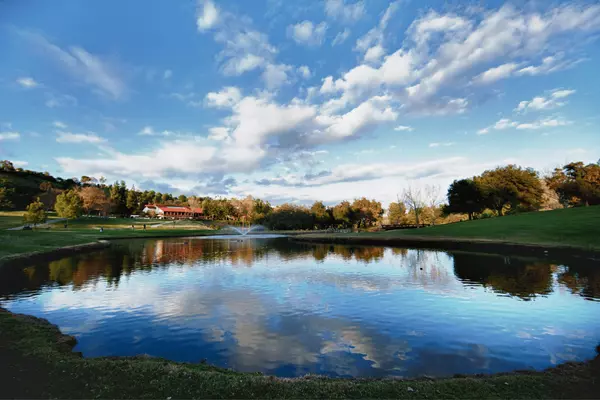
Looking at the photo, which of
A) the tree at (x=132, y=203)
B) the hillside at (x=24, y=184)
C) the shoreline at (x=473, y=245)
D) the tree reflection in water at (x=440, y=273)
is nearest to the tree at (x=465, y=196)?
the shoreline at (x=473, y=245)

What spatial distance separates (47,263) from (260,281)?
21.1 m

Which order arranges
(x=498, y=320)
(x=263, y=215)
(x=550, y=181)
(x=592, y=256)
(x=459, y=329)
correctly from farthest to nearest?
(x=263, y=215) < (x=550, y=181) < (x=592, y=256) < (x=498, y=320) < (x=459, y=329)

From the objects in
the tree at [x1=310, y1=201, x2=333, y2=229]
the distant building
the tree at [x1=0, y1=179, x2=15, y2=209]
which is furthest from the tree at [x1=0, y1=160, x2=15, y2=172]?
the tree at [x1=310, y1=201, x2=333, y2=229]

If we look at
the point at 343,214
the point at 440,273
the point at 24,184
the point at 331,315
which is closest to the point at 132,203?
the point at 24,184

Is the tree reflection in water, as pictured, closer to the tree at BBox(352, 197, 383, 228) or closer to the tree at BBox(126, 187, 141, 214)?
the tree at BBox(352, 197, 383, 228)

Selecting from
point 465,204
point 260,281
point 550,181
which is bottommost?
point 260,281

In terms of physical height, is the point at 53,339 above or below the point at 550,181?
below

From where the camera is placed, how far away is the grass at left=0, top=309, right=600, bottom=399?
618cm

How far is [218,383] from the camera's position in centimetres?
663

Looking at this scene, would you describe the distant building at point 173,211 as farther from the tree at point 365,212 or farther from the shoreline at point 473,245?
the shoreline at point 473,245

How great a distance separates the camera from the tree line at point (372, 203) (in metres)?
74.4

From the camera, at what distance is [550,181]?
80.9 meters

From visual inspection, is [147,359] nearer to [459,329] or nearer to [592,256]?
[459,329]

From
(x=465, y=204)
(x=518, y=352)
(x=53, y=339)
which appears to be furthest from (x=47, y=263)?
(x=465, y=204)
